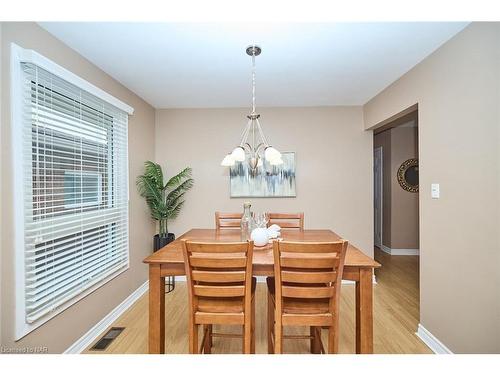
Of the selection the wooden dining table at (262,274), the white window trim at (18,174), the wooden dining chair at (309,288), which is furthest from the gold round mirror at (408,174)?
the white window trim at (18,174)

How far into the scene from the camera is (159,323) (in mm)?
1630

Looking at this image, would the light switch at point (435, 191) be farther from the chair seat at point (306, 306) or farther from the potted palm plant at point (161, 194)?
the potted palm plant at point (161, 194)

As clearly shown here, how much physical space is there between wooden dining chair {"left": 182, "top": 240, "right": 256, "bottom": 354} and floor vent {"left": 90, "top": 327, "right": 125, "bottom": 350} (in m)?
1.12

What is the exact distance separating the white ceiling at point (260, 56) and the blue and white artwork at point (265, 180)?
98 centimetres

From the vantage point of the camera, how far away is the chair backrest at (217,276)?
1.37 metres

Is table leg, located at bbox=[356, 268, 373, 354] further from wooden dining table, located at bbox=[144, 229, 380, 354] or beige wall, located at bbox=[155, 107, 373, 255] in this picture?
beige wall, located at bbox=[155, 107, 373, 255]

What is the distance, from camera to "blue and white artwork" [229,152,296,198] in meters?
3.53

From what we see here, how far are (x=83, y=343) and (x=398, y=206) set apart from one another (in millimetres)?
5107

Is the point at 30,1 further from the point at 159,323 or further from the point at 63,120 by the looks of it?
the point at 159,323

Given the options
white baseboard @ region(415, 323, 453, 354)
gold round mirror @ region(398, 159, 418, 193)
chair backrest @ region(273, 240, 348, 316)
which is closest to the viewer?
chair backrest @ region(273, 240, 348, 316)

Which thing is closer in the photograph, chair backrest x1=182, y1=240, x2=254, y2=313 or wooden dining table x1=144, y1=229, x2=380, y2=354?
chair backrest x1=182, y1=240, x2=254, y2=313

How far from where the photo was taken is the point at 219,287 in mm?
1434

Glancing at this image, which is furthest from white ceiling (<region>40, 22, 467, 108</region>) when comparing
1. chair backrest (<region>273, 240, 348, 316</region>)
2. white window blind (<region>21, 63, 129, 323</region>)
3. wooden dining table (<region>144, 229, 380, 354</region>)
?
wooden dining table (<region>144, 229, 380, 354</region>)

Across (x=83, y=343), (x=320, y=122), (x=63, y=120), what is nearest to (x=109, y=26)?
(x=63, y=120)
